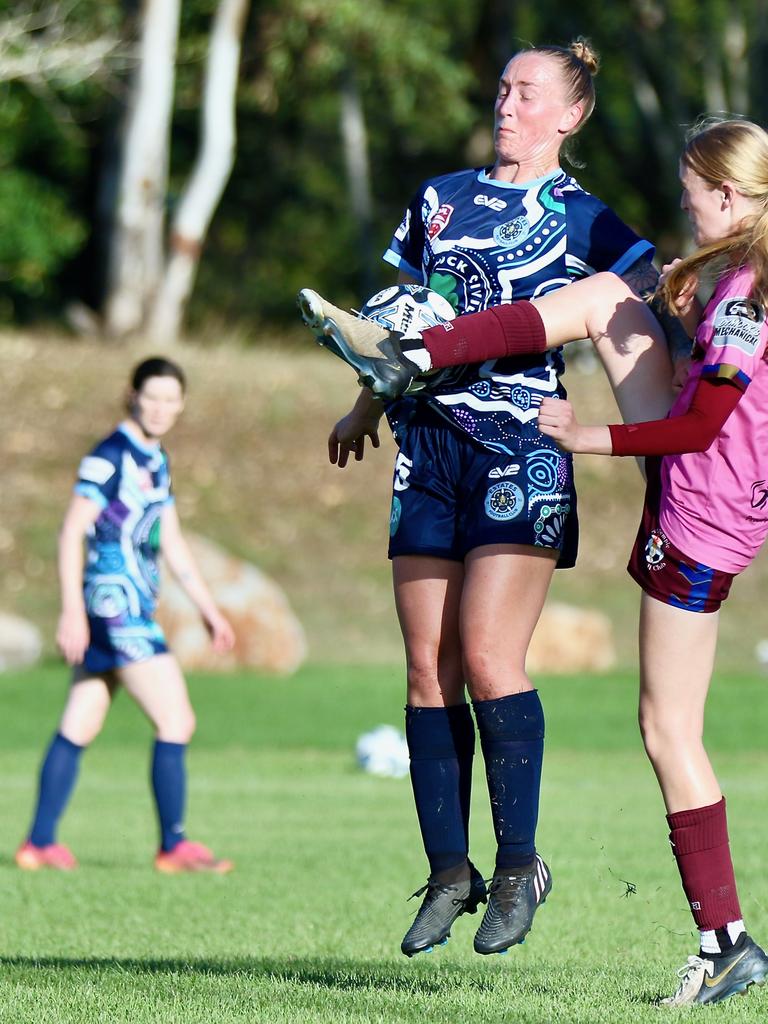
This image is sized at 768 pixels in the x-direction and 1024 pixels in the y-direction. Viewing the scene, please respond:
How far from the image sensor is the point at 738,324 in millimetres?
3979

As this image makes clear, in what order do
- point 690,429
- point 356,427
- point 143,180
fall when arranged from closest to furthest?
point 690,429
point 356,427
point 143,180

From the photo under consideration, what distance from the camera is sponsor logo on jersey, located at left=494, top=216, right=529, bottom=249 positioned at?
14.2 ft

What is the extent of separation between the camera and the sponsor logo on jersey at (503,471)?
4312mm

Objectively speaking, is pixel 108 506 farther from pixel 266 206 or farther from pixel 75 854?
pixel 266 206

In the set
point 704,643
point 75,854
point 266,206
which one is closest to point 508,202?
point 704,643

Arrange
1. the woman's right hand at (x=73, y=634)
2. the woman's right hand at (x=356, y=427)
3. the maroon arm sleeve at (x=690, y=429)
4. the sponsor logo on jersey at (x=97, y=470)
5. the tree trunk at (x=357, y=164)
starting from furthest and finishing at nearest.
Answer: the tree trunk at (x=357, y=164) < the sponsor logo on jersey at (x=97, y=470) < the woman's right hand at (x=73, y=634) < the woman's right hand at (x=356, y=427) < the maroon arm sleeve at (x=690, y=429)

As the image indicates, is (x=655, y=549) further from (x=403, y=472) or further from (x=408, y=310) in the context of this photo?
(x=408, y=310)

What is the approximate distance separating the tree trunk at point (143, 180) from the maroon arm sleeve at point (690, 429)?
21.1 meters

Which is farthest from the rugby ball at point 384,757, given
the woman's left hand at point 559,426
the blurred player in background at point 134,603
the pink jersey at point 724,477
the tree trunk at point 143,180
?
the tree trunk at point 143,180

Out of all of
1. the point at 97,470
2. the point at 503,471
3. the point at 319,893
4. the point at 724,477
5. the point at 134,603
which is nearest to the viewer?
the point at 724,477

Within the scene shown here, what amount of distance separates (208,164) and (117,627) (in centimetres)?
1855

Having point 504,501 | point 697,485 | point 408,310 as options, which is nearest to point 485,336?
point 408,310

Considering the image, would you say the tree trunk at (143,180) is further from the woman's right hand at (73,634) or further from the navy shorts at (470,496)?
the navy shorts at (470,496)

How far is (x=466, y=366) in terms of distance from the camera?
14.1 ft
